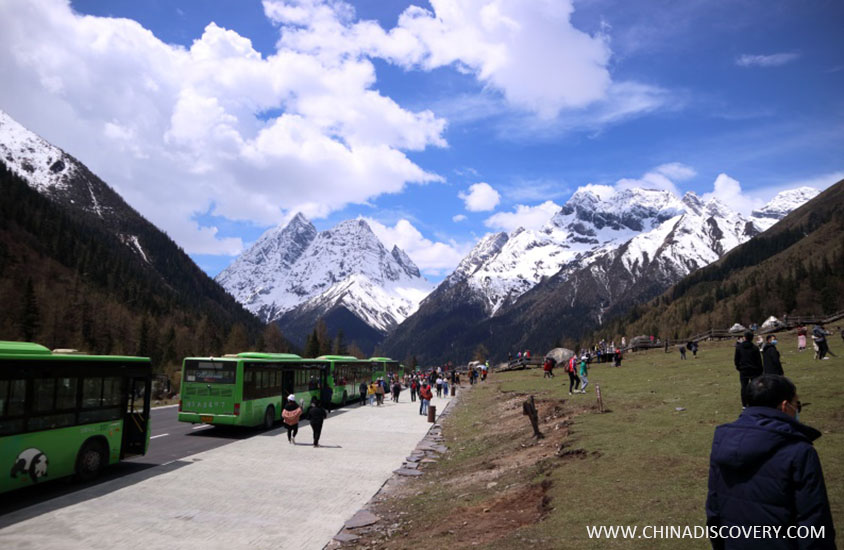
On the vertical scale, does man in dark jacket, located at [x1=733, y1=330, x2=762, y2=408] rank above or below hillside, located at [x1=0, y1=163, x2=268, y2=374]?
below

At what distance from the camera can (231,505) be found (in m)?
12.2

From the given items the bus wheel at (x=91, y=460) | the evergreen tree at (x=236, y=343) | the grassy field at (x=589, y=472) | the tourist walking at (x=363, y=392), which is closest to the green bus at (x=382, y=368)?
the tourist walking at (x=363, y=392)

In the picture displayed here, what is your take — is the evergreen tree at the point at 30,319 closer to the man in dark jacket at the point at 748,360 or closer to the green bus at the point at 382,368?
the green bus at the point at 382,368

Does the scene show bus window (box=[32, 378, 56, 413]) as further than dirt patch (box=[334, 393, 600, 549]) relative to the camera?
Yes

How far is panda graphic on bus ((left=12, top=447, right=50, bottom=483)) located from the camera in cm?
1191

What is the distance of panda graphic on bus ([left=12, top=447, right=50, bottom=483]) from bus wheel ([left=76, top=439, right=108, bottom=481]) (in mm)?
1254

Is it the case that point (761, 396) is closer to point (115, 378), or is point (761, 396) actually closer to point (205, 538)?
point (205, 538)

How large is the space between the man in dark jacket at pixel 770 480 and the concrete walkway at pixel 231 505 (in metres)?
7.54

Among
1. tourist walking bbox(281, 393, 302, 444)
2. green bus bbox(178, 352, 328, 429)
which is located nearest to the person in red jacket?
green bus bbox(178, 352, 328, 429)

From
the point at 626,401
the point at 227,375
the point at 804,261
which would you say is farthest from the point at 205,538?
the point at 804,261

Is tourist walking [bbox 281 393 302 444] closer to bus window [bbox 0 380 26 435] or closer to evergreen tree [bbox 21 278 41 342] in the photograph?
bus window [bbox 0 380 26 435]

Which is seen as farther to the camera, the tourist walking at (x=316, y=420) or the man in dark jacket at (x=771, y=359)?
the tourist walking at (x=316, y=420)

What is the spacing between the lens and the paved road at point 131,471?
11789 mm

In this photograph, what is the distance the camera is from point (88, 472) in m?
14.2
